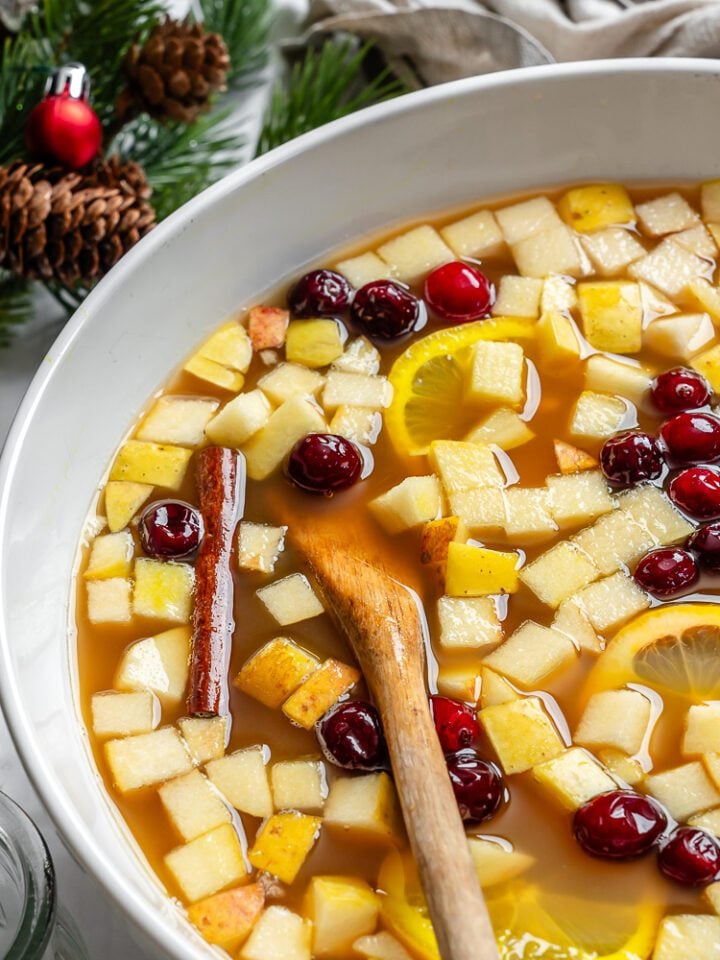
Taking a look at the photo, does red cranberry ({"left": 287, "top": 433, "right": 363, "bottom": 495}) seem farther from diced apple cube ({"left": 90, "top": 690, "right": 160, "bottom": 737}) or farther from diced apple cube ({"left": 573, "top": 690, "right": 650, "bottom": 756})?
diced apple cube ({"left": 573, "top": 690, "right": 650, "bottom": 756})

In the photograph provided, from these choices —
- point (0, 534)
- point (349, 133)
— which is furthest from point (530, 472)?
point (0, 534)

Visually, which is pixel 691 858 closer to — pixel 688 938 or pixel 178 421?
pixel 688 938

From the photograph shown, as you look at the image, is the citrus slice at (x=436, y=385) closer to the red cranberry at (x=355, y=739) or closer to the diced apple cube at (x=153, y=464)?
the diced apple cube at (x=153, y=464)

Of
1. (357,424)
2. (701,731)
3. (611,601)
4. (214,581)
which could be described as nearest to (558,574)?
(611,601)

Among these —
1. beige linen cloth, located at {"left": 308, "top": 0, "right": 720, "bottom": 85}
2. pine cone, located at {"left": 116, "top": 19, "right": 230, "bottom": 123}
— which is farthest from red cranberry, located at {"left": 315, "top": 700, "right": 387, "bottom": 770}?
beige linen cloth, located at {"left": 308, "top": 0, "right": 720, "bottom": 85}

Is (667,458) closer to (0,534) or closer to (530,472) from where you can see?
(530,472)

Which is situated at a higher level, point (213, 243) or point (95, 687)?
point (213, 243)
